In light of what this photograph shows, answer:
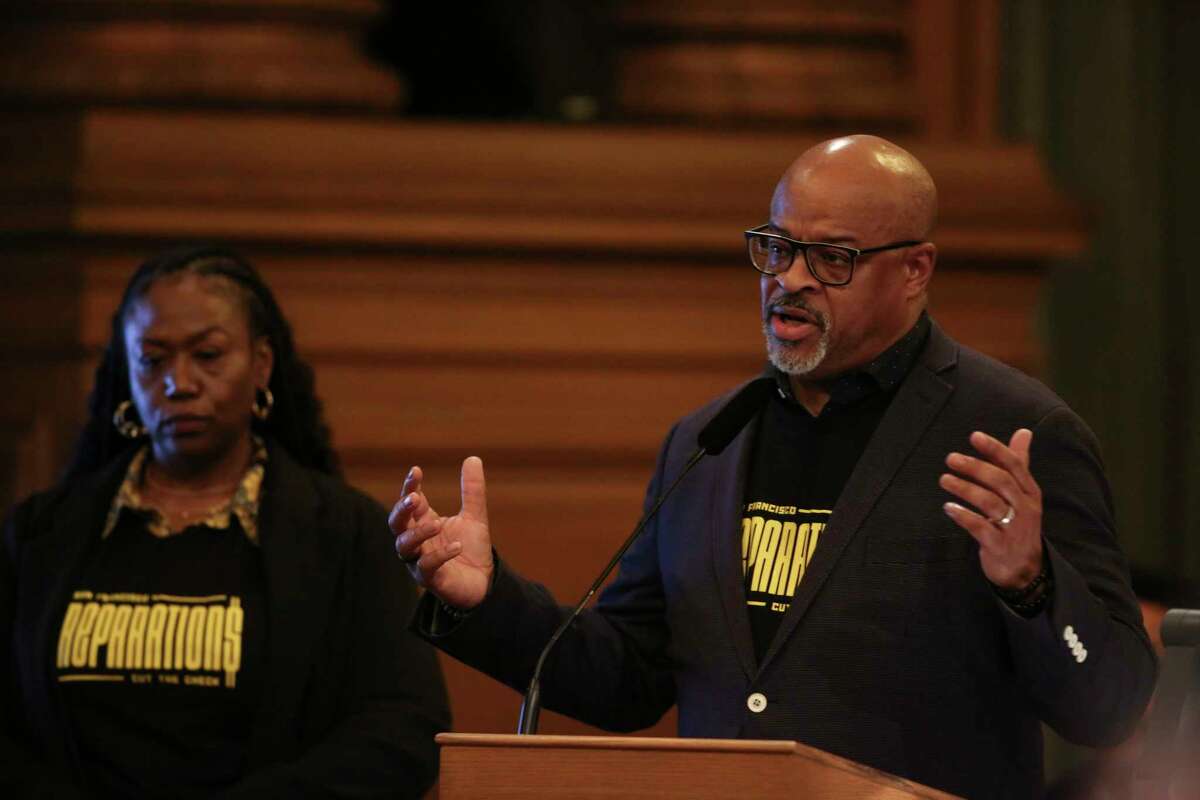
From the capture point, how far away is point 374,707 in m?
3.21

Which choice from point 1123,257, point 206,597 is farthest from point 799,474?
point 1123,257

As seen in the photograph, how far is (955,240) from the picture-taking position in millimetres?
4797

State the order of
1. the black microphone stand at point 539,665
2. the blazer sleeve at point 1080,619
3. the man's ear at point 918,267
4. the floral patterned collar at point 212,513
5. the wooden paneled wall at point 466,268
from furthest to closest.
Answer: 1. the wooden paneled wall at point 466,268
2. the floral patterned collar at point 212,513
3. the man's ear at point 918,267
4. the black microphone stand at point 539,665
5. the blazer sleeve at point 1080,619

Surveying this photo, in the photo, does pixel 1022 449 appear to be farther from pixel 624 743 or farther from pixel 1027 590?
pixel 624 743

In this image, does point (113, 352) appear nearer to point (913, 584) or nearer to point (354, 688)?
point (354, 688)

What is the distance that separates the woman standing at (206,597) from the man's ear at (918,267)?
3.78ft

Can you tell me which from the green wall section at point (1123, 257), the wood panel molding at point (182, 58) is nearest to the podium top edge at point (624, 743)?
the wood panel molding at point (182, 58)

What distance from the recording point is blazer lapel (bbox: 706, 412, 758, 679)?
256cm

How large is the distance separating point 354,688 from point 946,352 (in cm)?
125

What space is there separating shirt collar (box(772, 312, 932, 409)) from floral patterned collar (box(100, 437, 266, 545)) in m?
1.14

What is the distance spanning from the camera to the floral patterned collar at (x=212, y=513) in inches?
132

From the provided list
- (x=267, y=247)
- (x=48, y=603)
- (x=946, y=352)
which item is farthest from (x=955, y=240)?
(x=48, y=603)

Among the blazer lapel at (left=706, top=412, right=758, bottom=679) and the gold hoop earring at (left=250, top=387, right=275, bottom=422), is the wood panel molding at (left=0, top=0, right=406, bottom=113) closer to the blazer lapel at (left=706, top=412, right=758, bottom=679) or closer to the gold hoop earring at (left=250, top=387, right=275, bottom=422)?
the gold hoop earring at (left=250, top=387, right=275, bottom=422)

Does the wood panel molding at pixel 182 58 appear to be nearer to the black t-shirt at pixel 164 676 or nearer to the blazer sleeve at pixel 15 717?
the blazer sleeve at pixel 15 717
